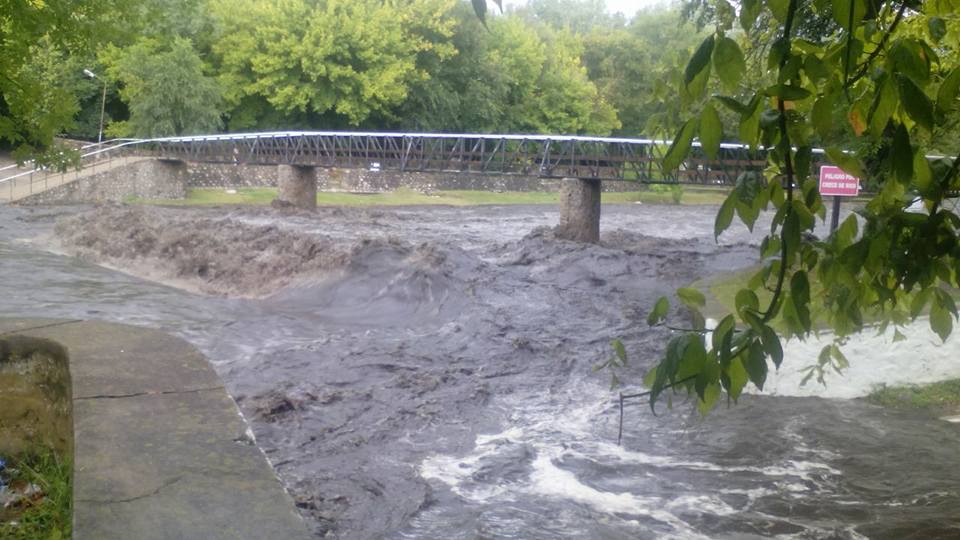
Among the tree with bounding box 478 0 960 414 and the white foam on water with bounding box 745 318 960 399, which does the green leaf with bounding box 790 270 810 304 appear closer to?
the tree with bounding box 478 0 960 414

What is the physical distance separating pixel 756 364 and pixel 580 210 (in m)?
29.4

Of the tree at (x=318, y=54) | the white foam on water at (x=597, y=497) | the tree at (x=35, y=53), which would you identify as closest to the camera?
the tree at (x=35, y=53)

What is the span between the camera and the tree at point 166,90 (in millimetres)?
47250

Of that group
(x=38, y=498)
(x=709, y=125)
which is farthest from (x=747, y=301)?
(x=38, y=498)

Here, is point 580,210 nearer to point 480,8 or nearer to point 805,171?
point 805,171

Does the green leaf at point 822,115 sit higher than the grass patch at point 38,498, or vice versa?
the green leaf at point 822,115

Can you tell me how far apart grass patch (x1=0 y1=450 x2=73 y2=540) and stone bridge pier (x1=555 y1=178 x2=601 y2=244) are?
2683 cm

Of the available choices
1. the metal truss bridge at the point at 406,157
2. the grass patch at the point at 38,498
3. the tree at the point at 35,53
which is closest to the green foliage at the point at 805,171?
the grass patch at the point at 38,498

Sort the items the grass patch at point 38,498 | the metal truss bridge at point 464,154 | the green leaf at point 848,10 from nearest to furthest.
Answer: the green leaf at point 848,10
the grass patch at point 38,498
the metal truss bridge at point 464,154

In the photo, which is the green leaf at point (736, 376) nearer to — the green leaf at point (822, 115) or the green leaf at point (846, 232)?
the green leaf at point (822, 115)

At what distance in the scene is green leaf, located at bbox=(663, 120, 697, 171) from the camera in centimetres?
259

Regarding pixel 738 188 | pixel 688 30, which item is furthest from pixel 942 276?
pixel 688 30

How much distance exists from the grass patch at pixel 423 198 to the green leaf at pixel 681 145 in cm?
4126

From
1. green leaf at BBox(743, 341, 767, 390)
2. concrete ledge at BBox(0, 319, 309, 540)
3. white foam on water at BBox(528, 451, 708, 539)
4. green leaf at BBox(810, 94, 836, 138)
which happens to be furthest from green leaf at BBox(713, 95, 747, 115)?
white foam on water at BBox(528, 451, 708, 539)
